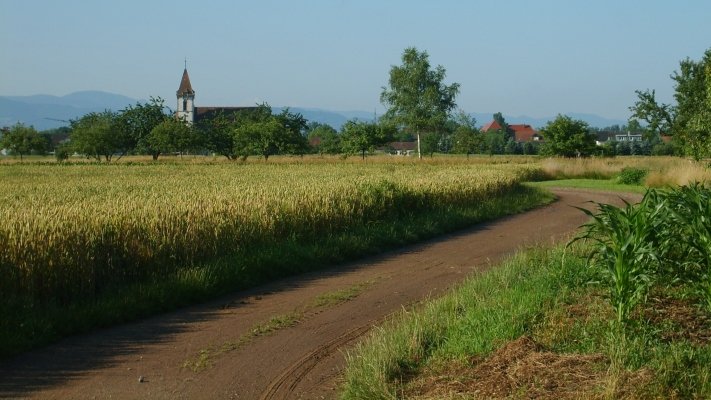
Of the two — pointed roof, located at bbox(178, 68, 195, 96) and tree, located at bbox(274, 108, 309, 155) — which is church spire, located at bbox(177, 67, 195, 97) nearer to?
pointed roof, located at bbox(178, 68, 195, 96)

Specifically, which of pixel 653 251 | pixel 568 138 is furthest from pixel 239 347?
pixel 568 138

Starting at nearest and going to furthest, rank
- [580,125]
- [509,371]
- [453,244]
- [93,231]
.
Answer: [509,371]
[93,231]
[453,244]
[580,125]

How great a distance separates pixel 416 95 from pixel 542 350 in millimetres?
A: 81431

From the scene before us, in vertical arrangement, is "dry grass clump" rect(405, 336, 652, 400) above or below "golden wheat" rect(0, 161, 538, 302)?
below

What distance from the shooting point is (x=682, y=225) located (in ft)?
25.8

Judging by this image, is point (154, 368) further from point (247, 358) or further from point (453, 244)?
point (453, 244)

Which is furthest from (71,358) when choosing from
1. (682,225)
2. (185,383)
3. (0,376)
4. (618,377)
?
(682,225)

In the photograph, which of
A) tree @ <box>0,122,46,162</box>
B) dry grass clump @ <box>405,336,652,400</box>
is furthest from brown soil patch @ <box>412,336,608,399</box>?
tree @ <box>0,122,46,162</box>

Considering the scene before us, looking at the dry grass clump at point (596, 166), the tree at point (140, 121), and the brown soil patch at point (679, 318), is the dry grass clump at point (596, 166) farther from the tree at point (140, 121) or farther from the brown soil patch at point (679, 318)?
the tree at point (140, 121)

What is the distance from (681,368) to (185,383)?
14.2 feet

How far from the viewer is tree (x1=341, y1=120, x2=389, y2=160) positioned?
8069cm

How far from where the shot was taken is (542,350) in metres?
6.52

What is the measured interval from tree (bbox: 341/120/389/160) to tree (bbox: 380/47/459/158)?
179 inches

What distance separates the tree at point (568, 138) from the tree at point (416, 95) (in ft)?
78.5
